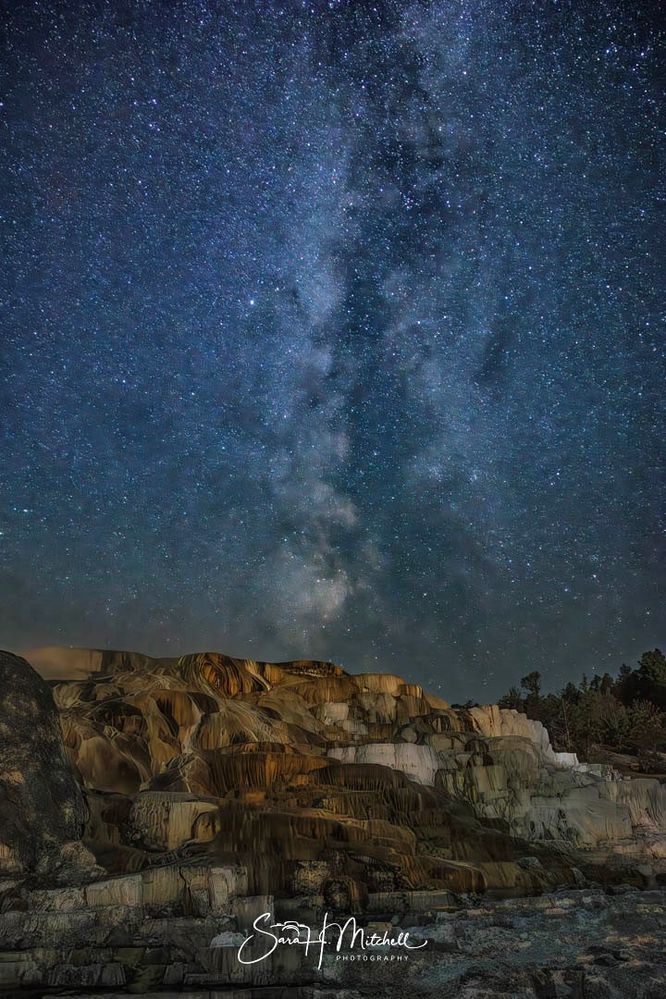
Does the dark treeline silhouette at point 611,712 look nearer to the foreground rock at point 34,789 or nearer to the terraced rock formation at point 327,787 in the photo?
the terraced rock formation at point 327,787

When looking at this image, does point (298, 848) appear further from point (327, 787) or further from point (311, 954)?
point (311, 954)

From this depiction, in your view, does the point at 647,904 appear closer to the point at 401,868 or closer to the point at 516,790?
the point at 401,868

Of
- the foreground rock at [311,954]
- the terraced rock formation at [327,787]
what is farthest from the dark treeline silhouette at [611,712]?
the foreground rock at [311,954]

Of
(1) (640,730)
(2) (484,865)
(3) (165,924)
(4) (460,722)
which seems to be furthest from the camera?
(1) (640,730)

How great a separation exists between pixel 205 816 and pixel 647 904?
911 cm

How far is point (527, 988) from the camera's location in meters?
8.49

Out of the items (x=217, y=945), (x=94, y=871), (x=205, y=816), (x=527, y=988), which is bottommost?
(x=527, y=988)

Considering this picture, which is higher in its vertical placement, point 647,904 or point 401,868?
point 401,868

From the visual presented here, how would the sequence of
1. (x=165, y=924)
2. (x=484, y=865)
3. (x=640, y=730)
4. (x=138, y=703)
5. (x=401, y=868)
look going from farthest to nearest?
(x=640, y=730) < (x=138, y=703) < (x=484, y=865) < (x=401, y=868) < (x=165, y=924)

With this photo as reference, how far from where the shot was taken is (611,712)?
1821 inches

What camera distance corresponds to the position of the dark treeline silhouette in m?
41.8

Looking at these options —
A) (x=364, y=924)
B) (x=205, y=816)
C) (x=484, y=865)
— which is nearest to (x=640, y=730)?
(x=484, y=865)
